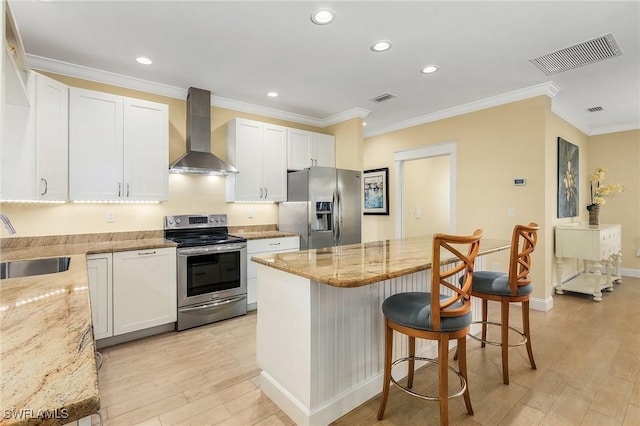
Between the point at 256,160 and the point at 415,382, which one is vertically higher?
the point at 256,160

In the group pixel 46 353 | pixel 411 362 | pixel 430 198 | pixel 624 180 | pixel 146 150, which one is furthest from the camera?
pixel 430 198

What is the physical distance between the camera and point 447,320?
1621mm

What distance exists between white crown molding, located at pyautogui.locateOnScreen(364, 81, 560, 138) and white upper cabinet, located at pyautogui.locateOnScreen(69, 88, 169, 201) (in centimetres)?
362

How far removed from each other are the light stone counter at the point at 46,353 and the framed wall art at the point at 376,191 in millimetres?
4711

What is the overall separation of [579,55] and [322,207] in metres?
3.07

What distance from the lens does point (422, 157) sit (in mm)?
4996

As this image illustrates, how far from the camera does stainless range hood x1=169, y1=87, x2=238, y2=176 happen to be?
3609mm

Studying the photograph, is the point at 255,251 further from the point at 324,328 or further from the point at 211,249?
the point at 324,328

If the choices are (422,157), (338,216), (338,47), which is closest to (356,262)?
(338,47)

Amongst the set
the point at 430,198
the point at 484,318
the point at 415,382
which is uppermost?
the point at 430,198

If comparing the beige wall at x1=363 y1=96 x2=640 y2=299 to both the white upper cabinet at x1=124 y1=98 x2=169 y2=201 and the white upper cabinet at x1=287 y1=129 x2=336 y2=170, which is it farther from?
the white upper cabinet at x1=124 y1=98 x2=169 y2=201

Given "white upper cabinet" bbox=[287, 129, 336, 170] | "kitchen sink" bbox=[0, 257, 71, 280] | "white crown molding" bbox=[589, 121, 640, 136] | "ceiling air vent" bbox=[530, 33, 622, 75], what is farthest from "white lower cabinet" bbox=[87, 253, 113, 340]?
"white crown molding" bbox=[589, 121, 640, 136]

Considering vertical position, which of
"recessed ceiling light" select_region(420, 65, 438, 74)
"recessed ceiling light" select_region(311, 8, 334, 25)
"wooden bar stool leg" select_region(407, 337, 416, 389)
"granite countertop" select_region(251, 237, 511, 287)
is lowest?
"wooden bar stool leg" select_region(407, 337, 416, 389)

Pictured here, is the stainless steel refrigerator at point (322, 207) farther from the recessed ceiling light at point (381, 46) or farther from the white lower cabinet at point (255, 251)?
the recessed ceiling light at point (381, 46)
